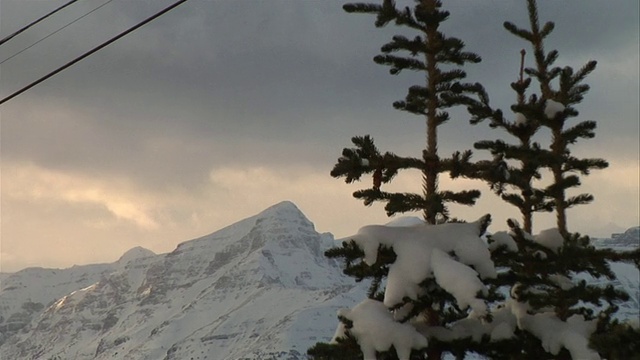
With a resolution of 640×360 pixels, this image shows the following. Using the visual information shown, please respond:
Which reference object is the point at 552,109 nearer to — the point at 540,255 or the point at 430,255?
the point at 540,255

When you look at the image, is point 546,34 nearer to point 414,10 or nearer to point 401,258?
point 414,10

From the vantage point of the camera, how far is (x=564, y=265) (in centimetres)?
2181

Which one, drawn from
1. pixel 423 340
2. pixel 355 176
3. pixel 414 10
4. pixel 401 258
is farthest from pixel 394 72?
pixel 423 340

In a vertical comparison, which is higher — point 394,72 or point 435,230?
point 394,72

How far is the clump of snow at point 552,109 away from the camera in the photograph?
75.4 ft

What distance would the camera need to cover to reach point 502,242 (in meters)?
21.8

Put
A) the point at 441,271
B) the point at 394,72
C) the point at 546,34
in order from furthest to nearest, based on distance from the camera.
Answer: the point at 546,34
the point at 394,72
the point at 441,271

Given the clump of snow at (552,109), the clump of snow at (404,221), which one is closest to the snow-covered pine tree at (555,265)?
the clump of snow at (552,109)

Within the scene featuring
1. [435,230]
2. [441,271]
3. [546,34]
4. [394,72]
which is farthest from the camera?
[546,34]

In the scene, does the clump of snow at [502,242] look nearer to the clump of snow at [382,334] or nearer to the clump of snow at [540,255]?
the clump of snow at [540,255]

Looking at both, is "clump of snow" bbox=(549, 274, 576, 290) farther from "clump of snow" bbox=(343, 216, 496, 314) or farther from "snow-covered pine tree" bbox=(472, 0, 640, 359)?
"clump of snow" bbox=(343, 216, 496, 314)

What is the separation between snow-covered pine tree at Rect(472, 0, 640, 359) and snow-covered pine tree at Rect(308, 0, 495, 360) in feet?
4.30

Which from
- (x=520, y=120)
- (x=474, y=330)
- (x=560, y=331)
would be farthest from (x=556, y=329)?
(x=520, y=120)

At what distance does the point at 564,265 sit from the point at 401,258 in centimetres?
412
